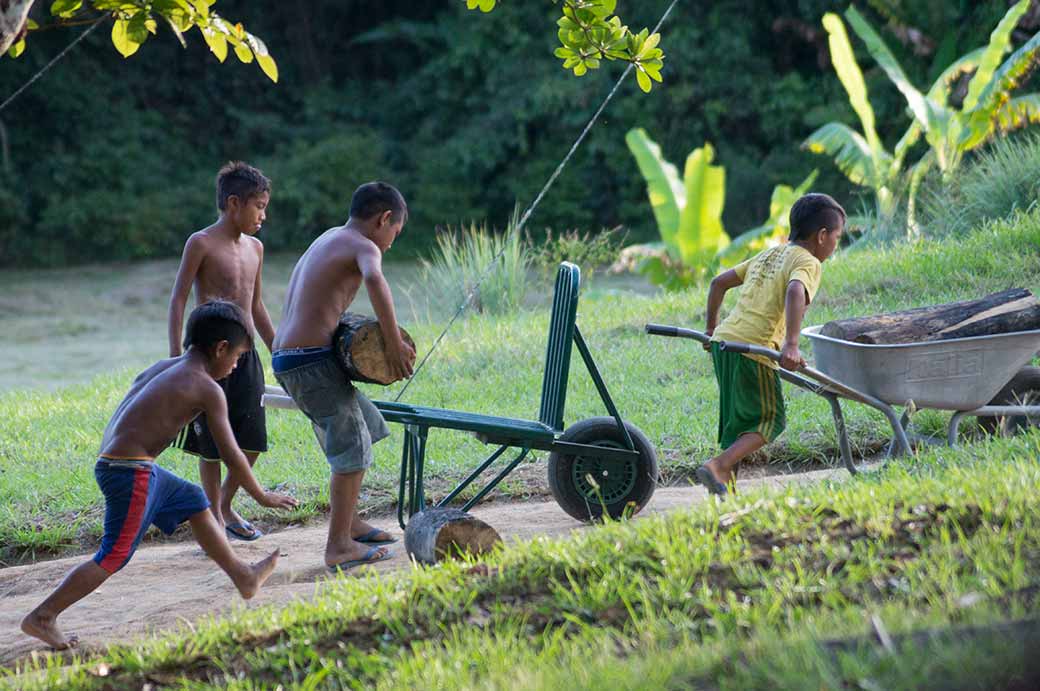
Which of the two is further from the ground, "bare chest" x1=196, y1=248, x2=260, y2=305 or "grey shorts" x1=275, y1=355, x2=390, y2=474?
"bare chest" x1=196, y1=248, x2=260, y2=305

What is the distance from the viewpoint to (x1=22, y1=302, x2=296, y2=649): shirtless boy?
4.20m

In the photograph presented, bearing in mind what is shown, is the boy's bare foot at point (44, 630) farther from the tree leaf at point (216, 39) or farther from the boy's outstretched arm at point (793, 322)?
the boy's outstretched arm at point (793, 322)

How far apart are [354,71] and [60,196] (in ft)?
25.5

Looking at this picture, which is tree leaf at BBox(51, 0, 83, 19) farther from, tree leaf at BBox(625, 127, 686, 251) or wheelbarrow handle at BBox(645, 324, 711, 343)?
tree leaf at BBox(625, 127, 686, 251)

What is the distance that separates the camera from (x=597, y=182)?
2577 cm

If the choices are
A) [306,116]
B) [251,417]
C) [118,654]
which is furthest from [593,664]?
[306,116]

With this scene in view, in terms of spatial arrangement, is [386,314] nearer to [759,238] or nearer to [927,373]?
[927,373]

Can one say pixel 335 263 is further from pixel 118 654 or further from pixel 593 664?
pixel 593 664

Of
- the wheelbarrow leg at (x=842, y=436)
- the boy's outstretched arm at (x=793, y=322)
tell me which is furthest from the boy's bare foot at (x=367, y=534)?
the wheelbarrow leg at (x=842, y=436)

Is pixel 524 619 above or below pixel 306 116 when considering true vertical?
below

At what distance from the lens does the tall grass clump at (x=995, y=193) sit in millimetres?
11086

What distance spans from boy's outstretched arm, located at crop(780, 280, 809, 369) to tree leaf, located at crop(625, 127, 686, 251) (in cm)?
904

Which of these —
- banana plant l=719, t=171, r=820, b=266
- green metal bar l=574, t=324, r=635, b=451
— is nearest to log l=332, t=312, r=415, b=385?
green metal bar l=574, t=324, r=635, b=451

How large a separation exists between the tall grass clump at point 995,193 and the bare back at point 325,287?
7.49 meters
